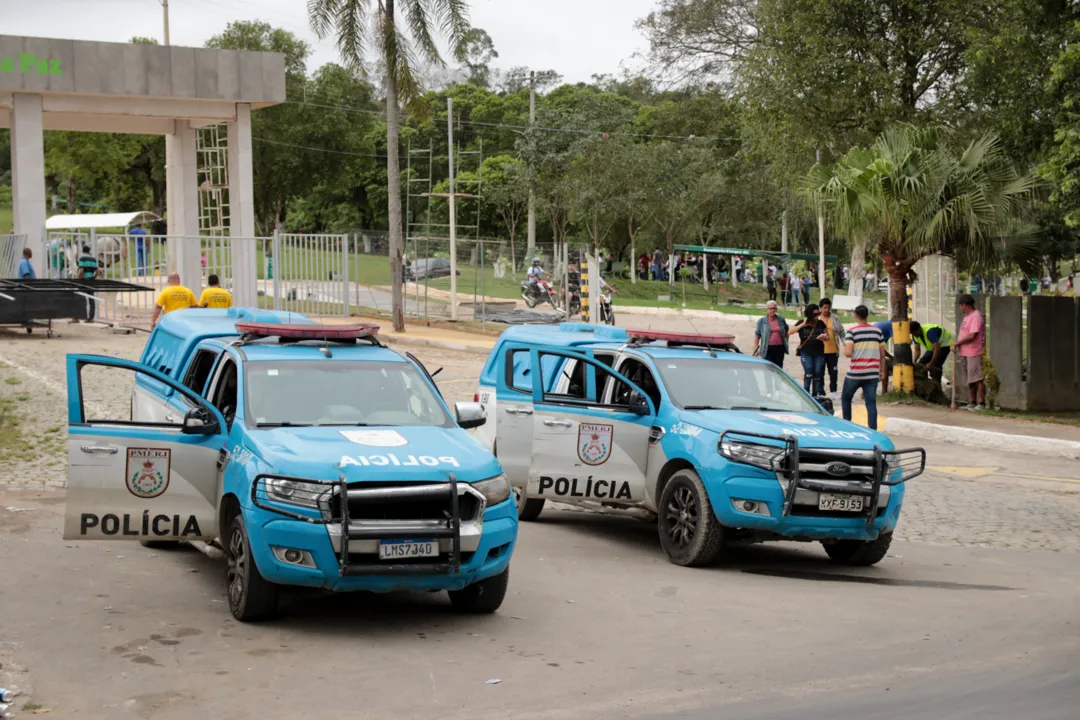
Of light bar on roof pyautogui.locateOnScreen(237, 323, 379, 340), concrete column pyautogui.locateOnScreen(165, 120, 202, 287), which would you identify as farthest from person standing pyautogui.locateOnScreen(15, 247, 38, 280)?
light bar on roof pyautogui.locateOnScreen(237, 323, 379, 340)

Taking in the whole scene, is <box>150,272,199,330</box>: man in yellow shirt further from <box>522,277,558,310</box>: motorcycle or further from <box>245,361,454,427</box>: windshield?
<box>522,277,558,310</box>: motorcycle

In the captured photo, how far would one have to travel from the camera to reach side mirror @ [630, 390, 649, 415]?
10.4 meters

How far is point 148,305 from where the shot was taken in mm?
28609

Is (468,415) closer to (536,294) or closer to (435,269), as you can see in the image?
(536,294)

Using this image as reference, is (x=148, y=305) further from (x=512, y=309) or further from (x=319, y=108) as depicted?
(x=319, y=108)

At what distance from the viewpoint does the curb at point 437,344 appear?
29.4 metres

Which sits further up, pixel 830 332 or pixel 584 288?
pixel 584 288

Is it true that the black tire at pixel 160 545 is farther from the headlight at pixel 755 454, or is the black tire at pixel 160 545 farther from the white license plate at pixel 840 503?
the white license plate at pixel 840 503

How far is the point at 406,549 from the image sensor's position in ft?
24.0

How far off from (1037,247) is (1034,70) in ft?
9.85

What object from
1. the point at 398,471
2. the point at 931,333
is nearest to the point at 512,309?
the point at 931,333

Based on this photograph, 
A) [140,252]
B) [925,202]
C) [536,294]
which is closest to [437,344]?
[140,252]

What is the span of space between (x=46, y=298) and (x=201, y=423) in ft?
62.1

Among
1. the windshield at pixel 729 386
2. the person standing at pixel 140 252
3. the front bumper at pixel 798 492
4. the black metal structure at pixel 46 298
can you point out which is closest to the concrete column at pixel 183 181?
the person standing at pixel 140 252
